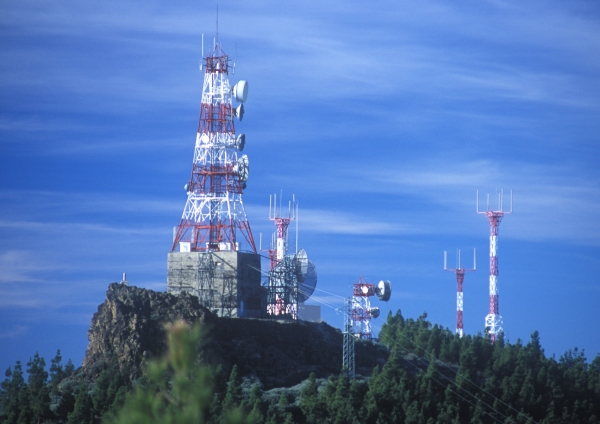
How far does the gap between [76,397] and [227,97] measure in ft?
69.7

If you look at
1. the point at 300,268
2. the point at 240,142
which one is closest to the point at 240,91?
the point at 240,142

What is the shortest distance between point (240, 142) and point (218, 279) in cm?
866

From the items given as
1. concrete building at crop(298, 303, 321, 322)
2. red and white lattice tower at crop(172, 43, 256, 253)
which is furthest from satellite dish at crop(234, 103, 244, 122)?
concrete building at crop(298, 303, 321, 322)

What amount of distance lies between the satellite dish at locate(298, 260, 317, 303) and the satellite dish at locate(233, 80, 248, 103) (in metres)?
10.9

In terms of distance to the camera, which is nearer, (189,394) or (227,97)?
(189,394)

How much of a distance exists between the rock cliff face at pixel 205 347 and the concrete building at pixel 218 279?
2.19 metres

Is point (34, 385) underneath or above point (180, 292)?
underneath

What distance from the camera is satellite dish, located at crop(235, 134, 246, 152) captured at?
5972 cm

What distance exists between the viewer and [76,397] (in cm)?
4894

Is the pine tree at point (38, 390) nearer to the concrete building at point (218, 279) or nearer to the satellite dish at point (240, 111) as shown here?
the concrete building at point (218, 279)

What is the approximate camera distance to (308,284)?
204ft

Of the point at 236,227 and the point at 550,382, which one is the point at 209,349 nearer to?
the point at 236,227

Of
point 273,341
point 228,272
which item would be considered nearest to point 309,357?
point 273,341

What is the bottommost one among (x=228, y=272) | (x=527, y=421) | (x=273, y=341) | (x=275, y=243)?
(x=527, y=421)
